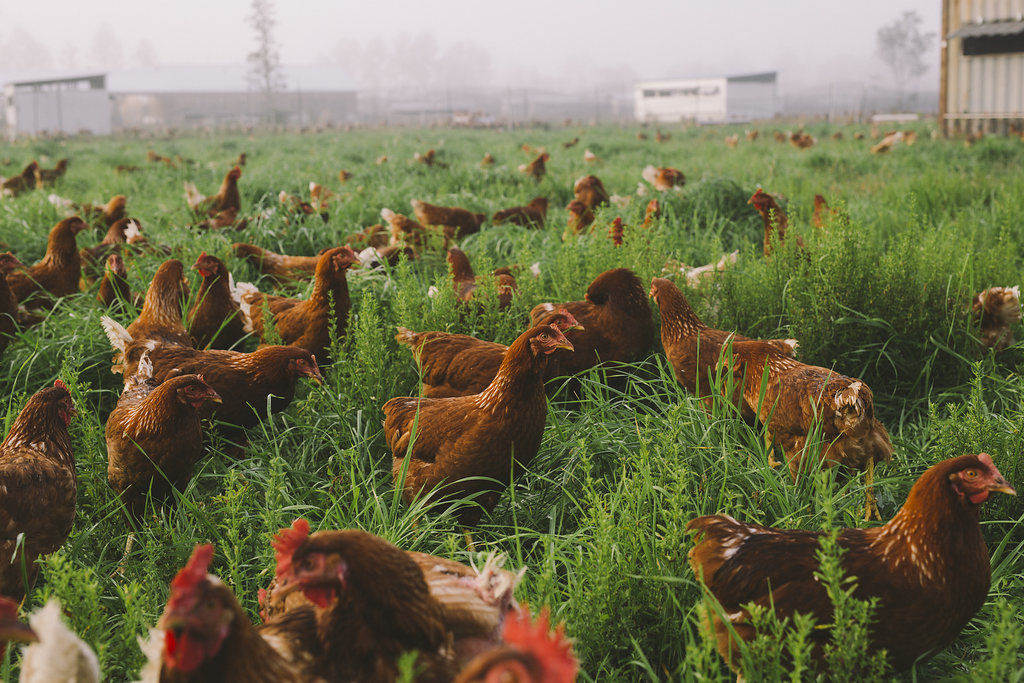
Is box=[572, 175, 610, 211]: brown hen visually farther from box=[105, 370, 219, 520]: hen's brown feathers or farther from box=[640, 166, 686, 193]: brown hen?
box=[105, 370, 219, 520]: hen's brown feathers

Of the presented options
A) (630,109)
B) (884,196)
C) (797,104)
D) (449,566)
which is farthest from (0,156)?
(797,104)

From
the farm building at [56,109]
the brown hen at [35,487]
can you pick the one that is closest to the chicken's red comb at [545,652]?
the brown hen at [35,487]

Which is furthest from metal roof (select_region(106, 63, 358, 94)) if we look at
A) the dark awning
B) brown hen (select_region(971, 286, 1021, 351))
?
brown hen (select_region(971, 286, 1021, 351))

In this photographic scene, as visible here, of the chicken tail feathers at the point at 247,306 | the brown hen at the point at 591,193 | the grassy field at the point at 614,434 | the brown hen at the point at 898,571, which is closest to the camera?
the brown hen at the point at 898,571

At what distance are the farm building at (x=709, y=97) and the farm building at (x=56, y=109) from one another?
1396 inches

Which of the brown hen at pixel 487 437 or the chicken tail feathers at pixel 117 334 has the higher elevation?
the chicken tail feathers at pixel 117 334

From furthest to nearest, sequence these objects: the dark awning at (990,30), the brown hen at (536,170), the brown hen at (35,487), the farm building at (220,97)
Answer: the farm building at (220,97) → the dark awning at (990,30) → the brown hen at (536,170) → the brown hen at (35,487)

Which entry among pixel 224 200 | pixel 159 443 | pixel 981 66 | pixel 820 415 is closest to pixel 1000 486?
pixel 820 415

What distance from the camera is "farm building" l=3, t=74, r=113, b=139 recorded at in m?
37.2

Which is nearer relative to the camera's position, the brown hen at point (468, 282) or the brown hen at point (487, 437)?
the brown hen at point (487, 437)

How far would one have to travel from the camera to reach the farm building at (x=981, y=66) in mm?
13547

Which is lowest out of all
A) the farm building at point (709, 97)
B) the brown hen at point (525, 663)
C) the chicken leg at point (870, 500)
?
the chicken leg at point (870, 500)

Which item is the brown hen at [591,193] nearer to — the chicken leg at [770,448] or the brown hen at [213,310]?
the brown hen at [213,310]

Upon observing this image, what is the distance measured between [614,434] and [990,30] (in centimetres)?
1456
